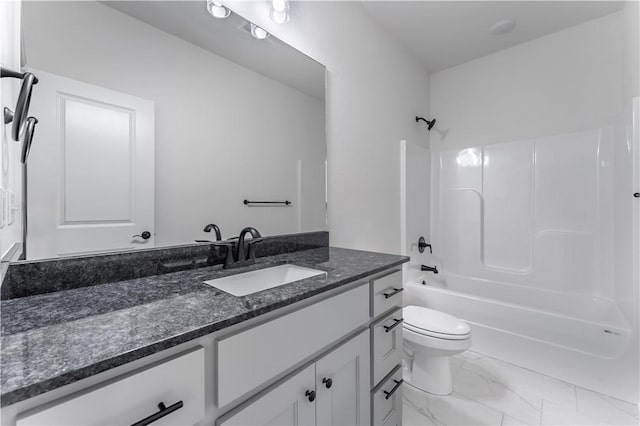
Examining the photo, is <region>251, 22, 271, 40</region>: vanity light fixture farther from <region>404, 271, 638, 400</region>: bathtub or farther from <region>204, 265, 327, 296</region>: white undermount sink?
<region>404, 271, 638, 400</region>: bathtub

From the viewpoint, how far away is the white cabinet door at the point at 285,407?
0.69 metres

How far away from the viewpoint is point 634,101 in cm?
176

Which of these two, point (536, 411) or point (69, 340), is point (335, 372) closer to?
point (69, 340)

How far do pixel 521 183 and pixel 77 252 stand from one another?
3.15 metres

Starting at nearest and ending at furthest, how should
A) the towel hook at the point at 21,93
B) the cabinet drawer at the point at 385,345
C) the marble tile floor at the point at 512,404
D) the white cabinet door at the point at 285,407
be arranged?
the towel hook at the point at 21,93, the white cabinet door at the point at 285,407, the cabinet drawer at the point at 385,345, the marble tile floor at the point at 512,404

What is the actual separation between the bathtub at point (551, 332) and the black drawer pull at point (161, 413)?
2.20m

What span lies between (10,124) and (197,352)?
83 centimetres

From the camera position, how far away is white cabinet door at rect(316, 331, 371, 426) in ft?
2.99

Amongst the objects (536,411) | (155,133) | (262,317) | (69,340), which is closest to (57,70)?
(155,133)

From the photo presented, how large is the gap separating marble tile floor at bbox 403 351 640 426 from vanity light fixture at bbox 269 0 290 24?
7.64ft

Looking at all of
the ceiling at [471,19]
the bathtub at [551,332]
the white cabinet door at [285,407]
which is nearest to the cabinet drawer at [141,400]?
the white cabinet door at [285,407]

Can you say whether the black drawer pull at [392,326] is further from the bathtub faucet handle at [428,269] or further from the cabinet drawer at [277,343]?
the bathtub faucet handle at [428,269]

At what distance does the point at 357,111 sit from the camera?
1971 mm

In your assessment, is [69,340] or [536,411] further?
[536,411]
